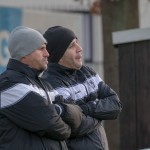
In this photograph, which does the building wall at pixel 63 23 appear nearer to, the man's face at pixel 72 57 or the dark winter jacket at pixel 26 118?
the man's face at pixel 72 57

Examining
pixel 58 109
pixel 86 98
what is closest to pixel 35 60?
pixel 58 109

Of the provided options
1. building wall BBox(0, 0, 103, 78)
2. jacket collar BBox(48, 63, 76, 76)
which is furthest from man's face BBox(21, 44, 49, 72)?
building wall BBox(0, 0, 103, 78)

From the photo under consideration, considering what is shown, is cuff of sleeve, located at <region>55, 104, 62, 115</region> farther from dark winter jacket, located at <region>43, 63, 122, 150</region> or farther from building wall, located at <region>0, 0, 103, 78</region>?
building wall, located at <region>0, 0, 103, 78</region>

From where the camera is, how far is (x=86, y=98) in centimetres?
513

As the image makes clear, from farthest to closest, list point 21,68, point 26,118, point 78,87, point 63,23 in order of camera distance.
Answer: point 63,23
point 78,87
point 21,68
point 26,118

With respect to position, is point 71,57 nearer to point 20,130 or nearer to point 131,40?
point 20,130

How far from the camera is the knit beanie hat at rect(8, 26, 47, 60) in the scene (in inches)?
187

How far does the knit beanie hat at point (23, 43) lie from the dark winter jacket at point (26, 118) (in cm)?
16

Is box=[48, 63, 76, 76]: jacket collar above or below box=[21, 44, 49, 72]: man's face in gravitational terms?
below

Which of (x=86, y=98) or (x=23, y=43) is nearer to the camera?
(x=23, y=43)

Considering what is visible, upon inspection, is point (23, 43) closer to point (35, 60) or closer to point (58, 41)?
point (35, 60)

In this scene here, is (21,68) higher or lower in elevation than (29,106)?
higher

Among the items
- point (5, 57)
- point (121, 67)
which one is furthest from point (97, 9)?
point (121, 67)

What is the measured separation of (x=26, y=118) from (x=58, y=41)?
2.67 ft
